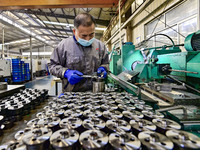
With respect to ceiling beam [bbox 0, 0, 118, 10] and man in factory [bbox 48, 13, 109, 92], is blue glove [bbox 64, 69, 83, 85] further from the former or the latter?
ceiling beam [bbox 0, 0, 118, 10]

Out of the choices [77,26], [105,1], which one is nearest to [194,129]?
[77,26]

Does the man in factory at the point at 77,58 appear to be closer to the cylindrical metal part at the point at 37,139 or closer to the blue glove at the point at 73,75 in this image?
the blue glove at the point at 73,75

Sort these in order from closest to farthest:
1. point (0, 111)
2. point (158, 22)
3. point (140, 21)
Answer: point (0, 111) → point (158, 22) → point (140, 21)

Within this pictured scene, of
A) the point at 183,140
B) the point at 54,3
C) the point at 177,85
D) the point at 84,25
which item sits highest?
the point at 54,3

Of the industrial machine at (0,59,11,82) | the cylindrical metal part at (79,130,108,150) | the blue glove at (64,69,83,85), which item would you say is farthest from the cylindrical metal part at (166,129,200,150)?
the industrial machine at (0,59,11,82)

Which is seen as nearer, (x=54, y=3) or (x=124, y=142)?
(x=124, y=142)

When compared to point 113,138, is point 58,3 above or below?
above

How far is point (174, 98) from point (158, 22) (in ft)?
13.0

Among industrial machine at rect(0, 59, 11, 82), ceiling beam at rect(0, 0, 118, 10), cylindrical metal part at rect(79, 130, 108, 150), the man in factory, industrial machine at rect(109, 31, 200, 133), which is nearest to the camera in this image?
cylindrical metal part at rect(79, 130, 108, 150)

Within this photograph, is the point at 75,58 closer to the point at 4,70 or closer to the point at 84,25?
the point at 84,25

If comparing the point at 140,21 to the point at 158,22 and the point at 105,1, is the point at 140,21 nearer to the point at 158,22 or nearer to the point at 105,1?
the point at 158,22

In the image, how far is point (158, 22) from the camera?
4.06 metres

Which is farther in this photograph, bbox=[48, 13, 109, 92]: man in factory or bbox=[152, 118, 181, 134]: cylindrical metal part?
bbox=[48, 13, 109, 92]: man in factory

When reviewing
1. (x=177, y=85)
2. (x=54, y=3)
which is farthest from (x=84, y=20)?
(x=54, y=3)
